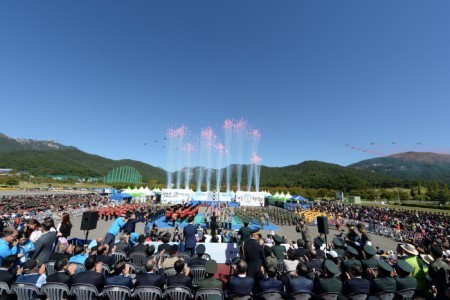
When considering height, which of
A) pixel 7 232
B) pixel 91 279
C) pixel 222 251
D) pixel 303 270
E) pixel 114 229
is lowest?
pixel 222 251

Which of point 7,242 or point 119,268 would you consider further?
point 7,242

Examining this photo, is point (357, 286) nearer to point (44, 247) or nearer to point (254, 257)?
point (254, 257)

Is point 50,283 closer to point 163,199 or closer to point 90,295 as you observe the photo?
point 90,295

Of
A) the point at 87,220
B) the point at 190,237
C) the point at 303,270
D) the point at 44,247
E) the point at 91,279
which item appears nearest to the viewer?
the point at 91,279

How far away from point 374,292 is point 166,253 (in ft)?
20.0

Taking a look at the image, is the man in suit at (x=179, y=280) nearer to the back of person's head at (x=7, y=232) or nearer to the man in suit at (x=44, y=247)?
the man in suit at (x=44, y=247)

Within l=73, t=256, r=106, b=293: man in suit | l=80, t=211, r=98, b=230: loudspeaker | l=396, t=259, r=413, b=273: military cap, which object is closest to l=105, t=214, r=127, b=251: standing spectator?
l=80, t=211, r=98, b=230: loudspeaker

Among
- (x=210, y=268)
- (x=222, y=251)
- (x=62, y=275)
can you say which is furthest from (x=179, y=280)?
(x=222, y=251)

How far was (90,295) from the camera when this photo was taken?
4516 mm

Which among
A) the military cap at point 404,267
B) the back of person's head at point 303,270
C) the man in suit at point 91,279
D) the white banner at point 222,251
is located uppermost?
the military cap at point 404,267

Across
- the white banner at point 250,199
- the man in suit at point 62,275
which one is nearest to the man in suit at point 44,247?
the man in suit at point 62,275

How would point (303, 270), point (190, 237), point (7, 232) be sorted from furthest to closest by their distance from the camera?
point (190, 237) < point (7, 232) < point (303, 270)

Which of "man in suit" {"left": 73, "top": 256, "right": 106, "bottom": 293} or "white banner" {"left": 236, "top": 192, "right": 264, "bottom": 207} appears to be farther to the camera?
"white banner" {"left": 236, "top": 192, "right": 264, "bottom": 207}

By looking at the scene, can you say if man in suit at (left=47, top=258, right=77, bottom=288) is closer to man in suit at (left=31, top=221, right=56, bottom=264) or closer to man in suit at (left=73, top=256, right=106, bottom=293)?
man in suit at (left=73, top=256, right=106, bottom=293)
